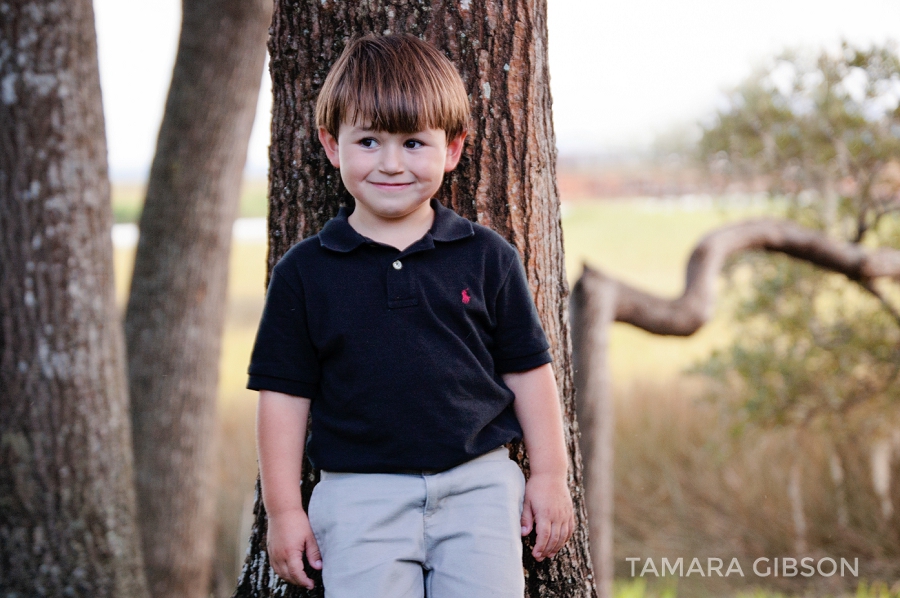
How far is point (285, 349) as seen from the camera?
1766 millimetres

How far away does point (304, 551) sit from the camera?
183cm

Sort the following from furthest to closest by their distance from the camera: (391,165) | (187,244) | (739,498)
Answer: (739,498), (187,244), (391,165)

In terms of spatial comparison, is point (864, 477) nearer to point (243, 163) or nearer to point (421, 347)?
point (243, 163)

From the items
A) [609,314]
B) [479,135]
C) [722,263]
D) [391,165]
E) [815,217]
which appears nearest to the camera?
[391,165]

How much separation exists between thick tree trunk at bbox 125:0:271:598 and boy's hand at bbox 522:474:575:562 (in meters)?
3.14

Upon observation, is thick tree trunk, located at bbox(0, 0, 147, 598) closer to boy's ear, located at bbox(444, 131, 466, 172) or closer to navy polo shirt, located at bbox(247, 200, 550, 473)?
navy polo shirt, located at bbox(247, 200, 550, 473)

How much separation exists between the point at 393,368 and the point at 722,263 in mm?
2839

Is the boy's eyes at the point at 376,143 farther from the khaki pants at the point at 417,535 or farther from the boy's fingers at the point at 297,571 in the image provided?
the boy's fingers at the point at 297,571

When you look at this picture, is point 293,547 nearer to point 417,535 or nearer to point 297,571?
point 297,571

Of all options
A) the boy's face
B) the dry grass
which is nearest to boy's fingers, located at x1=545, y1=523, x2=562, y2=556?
the boy's face

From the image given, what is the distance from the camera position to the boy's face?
1.75m

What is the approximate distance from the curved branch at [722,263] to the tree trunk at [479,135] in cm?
140

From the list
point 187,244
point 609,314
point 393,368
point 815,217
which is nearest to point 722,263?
point 609,314

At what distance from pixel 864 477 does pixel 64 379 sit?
5127mm
